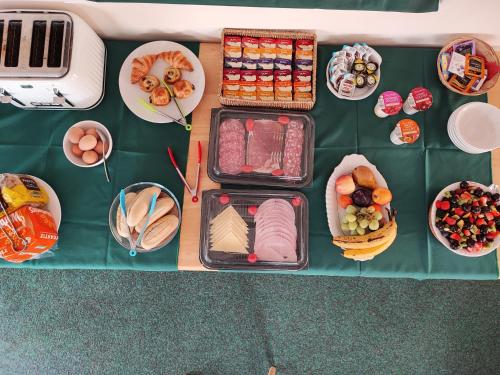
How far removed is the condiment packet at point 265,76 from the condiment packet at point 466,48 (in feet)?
2.16

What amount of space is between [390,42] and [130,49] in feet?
3.20

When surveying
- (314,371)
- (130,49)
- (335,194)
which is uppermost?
(130,49)

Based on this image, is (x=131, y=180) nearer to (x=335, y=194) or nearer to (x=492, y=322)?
(x=335, y=194)

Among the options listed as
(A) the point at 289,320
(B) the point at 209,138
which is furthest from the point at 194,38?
(A) the point at 289,320

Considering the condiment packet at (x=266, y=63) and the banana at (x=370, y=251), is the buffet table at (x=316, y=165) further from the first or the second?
the condiment packet at (x=266, y=63)

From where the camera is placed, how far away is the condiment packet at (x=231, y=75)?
129 centimetres

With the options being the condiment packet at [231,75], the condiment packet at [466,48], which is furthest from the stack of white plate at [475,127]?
the condiment packet at [231,75]

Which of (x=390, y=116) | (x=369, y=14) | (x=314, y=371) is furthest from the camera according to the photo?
(x=314, y=371)

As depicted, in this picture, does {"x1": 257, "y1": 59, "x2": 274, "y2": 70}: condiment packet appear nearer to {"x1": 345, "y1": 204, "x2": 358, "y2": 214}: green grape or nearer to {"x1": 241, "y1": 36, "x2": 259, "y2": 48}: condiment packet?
{"x1": 241, "y1": 36, "x2": 259, "y2": 48}: condiment packet

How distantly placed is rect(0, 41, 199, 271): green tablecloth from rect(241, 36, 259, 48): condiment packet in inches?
14.6

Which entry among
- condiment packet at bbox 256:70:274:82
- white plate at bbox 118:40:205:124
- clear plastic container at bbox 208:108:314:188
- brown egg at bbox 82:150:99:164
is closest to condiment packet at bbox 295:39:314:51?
condiment packet at bbox 256:70:274:82

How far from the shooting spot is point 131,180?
1.30 m

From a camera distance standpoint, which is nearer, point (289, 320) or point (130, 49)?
point (130, 49)

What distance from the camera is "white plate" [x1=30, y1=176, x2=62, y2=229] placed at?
124cm
